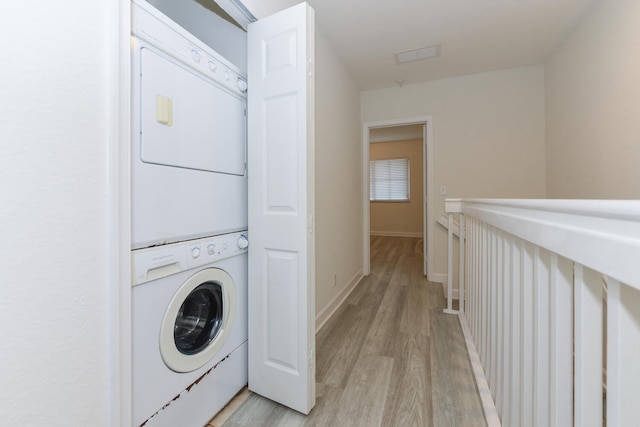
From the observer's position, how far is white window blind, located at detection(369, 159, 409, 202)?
676 centimetres

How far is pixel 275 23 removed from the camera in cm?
129

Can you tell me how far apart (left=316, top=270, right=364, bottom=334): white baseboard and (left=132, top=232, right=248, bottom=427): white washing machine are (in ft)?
2.81

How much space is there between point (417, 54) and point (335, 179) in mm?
1535

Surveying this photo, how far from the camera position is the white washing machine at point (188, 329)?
932 mm

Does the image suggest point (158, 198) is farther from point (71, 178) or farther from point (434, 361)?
point (434, 361)

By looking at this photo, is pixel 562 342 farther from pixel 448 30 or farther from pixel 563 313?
pixel 448 30

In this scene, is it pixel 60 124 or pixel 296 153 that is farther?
pixel 296 153

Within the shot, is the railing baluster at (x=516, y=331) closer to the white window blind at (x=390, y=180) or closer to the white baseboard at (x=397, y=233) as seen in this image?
the white baseboard at (x=397, y=233)

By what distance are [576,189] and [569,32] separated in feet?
4.55

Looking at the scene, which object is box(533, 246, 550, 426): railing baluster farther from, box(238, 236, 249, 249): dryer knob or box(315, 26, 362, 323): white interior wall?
box(315, 26, 362, 323): white interior wall

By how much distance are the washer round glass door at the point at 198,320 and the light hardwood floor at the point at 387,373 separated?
0.38 m

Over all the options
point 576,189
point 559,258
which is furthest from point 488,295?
point 576,189

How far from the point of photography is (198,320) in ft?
4.15

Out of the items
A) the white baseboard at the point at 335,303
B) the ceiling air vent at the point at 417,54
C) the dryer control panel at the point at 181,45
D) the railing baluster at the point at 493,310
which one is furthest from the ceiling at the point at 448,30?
the white baseboard at the point at 335,303
